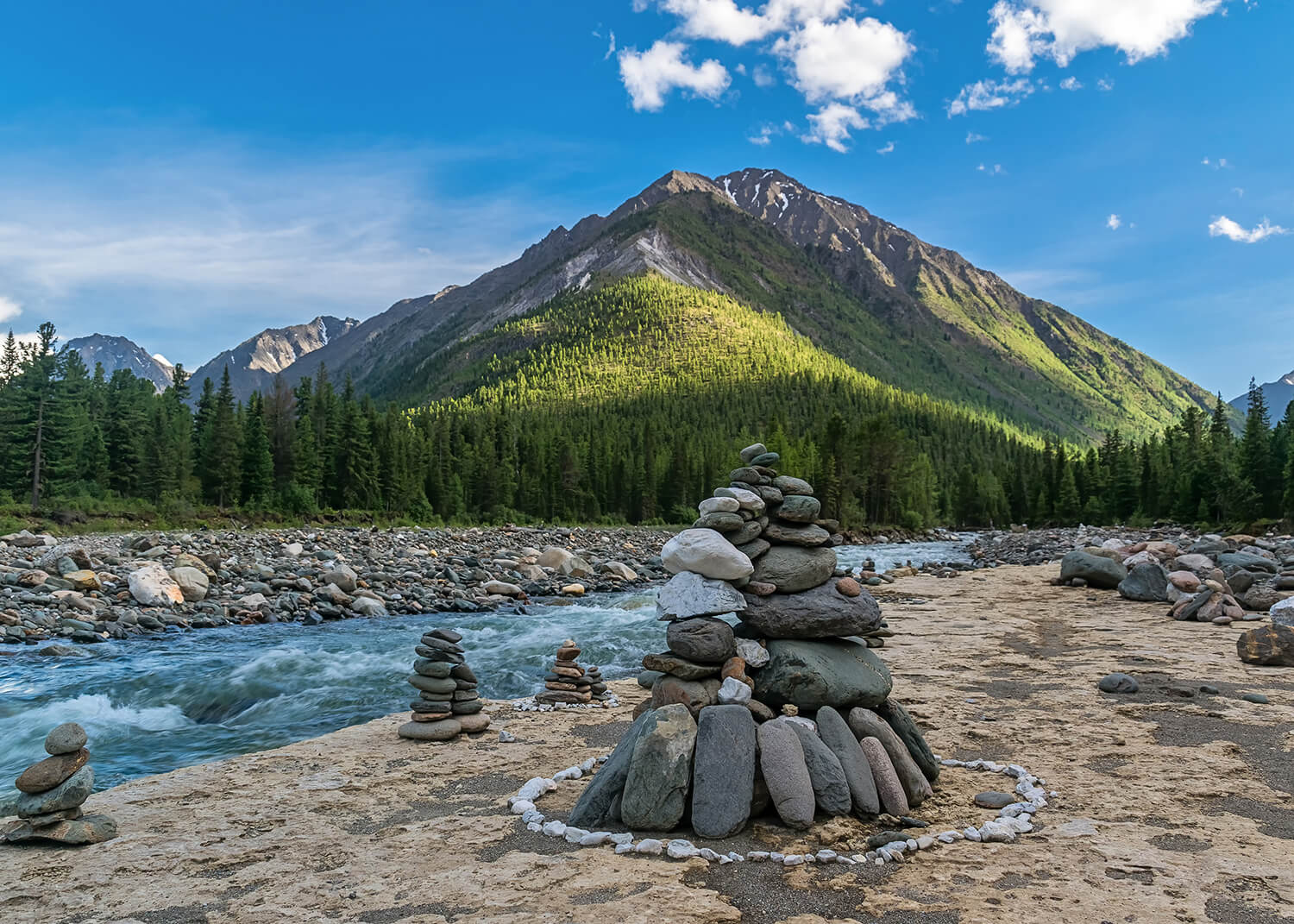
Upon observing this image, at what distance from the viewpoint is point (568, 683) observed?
46.6ft

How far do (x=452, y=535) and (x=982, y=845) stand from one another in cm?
5169

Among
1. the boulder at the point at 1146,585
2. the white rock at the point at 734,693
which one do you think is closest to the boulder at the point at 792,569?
the white rock at the point at 734,693

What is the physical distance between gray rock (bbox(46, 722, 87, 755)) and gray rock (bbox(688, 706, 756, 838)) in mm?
6633

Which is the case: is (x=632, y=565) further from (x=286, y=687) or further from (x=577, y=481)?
(x=577, y=481)

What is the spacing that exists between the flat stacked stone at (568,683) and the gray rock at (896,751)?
6.84m

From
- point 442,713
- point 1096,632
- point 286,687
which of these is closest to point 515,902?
point 442,713

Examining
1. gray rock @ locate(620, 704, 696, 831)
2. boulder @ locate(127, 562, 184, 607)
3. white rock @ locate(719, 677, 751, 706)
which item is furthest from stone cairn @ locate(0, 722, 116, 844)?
boulder @ locate(127, 562, 184, 607)

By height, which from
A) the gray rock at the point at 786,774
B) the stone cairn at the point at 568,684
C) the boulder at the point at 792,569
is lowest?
the stone cairn at the point at 568,684

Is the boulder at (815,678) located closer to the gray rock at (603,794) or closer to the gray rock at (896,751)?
the gray rock at (896,751)

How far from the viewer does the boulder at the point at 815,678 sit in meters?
8.35

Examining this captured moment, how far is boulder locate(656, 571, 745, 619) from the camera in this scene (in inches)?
344

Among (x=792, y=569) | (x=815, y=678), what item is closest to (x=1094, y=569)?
(x=792, y=569)

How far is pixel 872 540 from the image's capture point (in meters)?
80.8

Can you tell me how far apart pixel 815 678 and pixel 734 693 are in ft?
3.18
